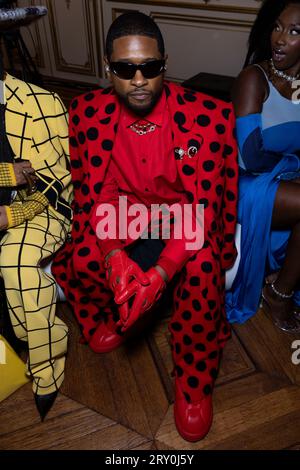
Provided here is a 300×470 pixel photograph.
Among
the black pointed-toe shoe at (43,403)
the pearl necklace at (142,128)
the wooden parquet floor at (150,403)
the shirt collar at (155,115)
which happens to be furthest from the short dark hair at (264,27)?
the black pointed-toe shoe at (43,403)

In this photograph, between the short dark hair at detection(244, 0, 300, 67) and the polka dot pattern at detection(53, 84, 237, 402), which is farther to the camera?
the short dark hair at detection(244, 0, 300, 67)

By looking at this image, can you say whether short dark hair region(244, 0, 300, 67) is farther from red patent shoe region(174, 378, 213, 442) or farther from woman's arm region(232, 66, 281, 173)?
red patent shoe region(174, 378, 213, 442)

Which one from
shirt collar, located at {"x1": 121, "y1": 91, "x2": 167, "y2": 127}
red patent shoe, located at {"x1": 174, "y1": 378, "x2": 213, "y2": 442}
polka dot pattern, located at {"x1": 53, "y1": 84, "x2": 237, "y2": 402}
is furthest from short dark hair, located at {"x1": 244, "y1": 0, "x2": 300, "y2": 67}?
red patent shoe, located at {"x1": 174, "y1": 378, "x2": 213, "y2": 442}

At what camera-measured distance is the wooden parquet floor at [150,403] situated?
1528mm

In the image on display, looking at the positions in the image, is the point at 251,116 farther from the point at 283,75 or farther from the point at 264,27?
the point at 264,27

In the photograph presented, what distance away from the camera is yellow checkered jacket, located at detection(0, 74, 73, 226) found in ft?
5.05

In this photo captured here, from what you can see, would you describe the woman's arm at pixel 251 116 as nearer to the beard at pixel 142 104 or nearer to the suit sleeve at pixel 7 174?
the beard at pixel 142 104

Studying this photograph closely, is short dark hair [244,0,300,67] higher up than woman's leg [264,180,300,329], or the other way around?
short dark hair [244,0,300,67]

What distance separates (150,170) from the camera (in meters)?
1.53

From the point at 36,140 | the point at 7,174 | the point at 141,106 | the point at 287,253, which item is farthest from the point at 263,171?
the point at 7,174

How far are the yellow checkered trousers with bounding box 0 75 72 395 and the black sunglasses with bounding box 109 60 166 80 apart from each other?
0.39m

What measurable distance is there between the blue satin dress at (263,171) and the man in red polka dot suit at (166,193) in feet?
0.68

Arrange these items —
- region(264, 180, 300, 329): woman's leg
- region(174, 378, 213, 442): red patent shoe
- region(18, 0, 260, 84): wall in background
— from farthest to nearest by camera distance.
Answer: region(18, 0, 260, 84): wall in background, region(264, 180, 300, 329): woman's leg, region(174, 378, 213, 442): red patent shoe

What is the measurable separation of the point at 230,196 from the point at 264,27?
2.90 ft
